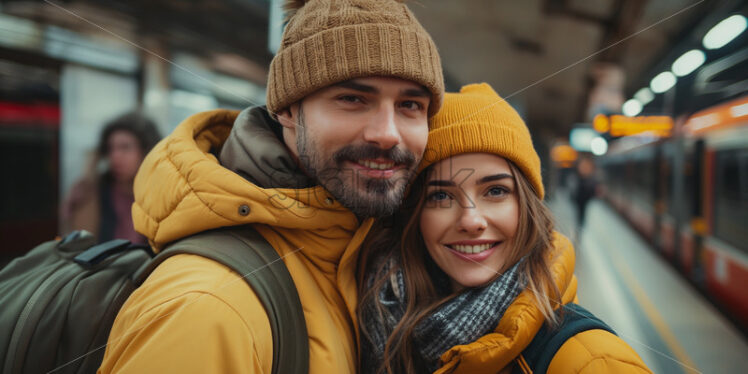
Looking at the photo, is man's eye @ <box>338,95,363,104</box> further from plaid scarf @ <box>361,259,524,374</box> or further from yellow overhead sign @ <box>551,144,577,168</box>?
yellow overhead sign @ <box>551,144,577,168</box>

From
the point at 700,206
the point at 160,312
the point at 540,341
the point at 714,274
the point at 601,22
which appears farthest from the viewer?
the point at 700,206

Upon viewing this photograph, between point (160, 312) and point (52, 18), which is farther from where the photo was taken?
point (52, 18)

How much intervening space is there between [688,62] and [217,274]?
949mm

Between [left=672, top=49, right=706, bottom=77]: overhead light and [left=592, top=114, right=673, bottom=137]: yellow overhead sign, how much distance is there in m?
3.22

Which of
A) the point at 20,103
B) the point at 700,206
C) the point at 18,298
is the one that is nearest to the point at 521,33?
the point at 18,298

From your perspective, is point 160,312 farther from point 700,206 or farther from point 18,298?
point 700,206

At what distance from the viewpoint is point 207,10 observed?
74 cm

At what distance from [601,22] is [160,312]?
1.76 metres

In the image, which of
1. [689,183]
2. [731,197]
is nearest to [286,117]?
[731,197]

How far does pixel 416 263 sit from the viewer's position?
907 mm

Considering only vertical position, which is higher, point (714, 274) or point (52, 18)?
point (52, 18)

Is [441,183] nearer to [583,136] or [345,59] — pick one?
[345,59]

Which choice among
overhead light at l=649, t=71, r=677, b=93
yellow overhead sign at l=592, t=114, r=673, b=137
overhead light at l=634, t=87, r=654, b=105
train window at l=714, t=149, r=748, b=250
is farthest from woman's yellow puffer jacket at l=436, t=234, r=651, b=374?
yellow overhead sign at l=592, t=114, r=673, b=137

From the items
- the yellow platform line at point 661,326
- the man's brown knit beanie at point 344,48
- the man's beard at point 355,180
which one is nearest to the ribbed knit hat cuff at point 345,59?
the man's brown knit beanie at point 344,48
